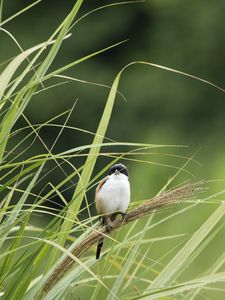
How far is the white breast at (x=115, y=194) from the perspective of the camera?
4.43m

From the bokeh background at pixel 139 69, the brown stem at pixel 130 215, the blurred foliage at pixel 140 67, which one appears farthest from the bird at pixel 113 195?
the blurred foliage at pixel 140 67

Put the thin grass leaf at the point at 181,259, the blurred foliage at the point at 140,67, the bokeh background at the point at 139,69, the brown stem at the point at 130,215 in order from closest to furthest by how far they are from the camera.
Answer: the brown stem at the point at 130,215, the thin grass leaf at the point at 181,259, the bokeh background at the point at 139,69, the blurred foliage at the point at 140,67

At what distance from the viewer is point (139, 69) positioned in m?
22.6

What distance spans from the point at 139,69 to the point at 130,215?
1971 centimetres

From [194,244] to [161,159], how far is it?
1505 centimetres

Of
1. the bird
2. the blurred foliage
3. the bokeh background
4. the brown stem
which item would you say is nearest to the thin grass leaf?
the brown stem

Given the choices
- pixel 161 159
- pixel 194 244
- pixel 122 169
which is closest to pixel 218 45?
pixel 161 159

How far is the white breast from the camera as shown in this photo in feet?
14.5

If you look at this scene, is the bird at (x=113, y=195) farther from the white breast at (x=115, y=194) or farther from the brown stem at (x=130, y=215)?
the brown stem at (x=130, y=215)

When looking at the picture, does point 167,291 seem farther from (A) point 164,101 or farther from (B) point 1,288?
(A) point 164,101

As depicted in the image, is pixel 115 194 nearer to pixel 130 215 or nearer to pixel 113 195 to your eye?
pixel 113 195

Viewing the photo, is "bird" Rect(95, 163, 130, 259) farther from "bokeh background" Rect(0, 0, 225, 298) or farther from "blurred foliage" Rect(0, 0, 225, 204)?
"blurred foliage" Rect(0, 0, 225, 204)

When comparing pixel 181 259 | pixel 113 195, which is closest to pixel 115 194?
pixel 113 195

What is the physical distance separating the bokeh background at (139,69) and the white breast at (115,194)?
1393 centimetres
